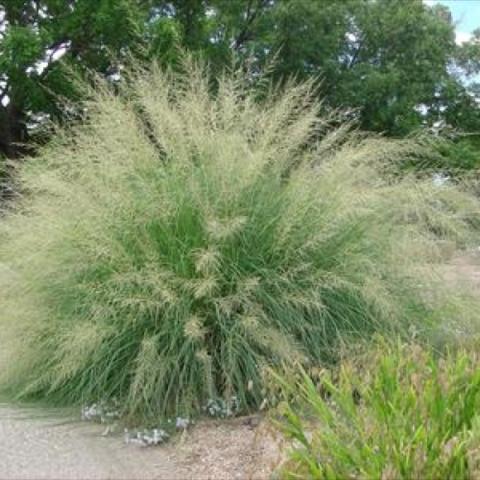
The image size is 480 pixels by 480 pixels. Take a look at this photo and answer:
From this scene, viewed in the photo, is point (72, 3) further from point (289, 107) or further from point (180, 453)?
point (180, 453)

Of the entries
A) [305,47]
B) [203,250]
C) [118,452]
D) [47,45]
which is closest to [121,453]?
[118,452]

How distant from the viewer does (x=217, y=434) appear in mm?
3756

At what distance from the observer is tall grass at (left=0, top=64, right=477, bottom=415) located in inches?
155

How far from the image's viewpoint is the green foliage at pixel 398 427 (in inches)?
95.5

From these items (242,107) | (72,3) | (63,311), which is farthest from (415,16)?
(63,311)

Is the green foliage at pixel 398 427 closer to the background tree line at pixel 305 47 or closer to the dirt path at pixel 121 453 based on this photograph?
the dirt path at pixel 121 453

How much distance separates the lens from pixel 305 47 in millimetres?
19125

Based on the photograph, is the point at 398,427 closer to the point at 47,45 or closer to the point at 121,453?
the point at 121,453

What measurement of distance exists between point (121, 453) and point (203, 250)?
1.10m

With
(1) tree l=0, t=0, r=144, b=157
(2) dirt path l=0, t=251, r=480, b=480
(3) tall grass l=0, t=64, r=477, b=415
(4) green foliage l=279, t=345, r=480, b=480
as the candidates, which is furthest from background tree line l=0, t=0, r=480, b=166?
(4) green foliage l=279, t=345, r=480, b=480

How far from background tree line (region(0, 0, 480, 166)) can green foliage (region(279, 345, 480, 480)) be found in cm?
1165

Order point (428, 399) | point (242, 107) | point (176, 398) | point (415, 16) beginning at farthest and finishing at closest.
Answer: point (415, 16), point (242, 107), point (176, 398), point (428, 399)

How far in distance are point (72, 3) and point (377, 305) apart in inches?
495

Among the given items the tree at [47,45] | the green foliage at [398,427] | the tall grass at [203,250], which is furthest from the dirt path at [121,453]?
the tree at [47,45]
